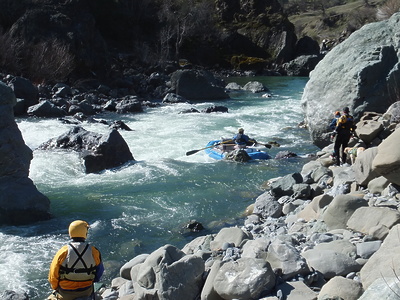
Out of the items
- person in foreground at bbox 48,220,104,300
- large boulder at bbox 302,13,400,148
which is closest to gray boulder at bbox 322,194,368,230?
person in foreground at bbox 48,220,104,300

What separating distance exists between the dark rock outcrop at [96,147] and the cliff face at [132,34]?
557 inches

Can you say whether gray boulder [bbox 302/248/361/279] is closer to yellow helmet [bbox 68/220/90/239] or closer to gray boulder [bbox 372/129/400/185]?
gray boulder [bbox 372/129/400/185]

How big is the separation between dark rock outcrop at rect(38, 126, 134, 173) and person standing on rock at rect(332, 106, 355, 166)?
6073mm

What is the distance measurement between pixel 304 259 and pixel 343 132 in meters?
7.02

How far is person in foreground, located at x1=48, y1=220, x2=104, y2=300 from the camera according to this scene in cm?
496

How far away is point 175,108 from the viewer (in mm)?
26250

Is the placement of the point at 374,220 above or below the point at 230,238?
above

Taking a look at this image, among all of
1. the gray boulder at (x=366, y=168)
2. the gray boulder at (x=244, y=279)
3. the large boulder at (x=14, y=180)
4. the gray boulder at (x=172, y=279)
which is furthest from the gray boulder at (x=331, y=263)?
the large boulder at (x=14, y=180)

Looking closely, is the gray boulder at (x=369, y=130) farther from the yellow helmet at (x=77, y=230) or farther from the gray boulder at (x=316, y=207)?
the yellow helmet at (x=77, y=230)

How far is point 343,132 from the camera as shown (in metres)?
11.9

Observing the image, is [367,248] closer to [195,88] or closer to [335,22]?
[195,88]

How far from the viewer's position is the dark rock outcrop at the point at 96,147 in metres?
14.1

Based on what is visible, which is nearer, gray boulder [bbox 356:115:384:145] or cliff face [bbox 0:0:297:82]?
gray boulder [bbox 356:115:384:145]

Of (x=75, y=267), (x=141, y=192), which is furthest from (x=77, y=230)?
(x=141, y=192)
